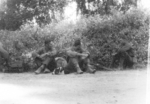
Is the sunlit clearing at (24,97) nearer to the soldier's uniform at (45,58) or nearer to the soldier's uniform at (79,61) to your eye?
the soldier's uniform at (79,61)

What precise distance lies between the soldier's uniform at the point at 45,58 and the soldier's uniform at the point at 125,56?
8.35 feet

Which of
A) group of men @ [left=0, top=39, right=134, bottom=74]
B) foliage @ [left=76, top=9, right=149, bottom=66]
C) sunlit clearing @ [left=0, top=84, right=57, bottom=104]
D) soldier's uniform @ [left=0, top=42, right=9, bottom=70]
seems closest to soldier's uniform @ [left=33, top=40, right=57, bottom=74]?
group of men @ [left=0, top=39, right=134, bottom=74]

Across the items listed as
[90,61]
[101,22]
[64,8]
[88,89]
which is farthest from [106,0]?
[88,89]

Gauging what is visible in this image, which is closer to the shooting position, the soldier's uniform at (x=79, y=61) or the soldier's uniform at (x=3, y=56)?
→ the soldier's uniform at (x=79, y=61)

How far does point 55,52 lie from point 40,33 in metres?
2.19

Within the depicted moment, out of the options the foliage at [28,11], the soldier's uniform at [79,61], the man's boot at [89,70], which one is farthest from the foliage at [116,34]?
the foliage at [28,11]

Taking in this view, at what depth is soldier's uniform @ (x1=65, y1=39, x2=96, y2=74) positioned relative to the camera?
32.9 ft

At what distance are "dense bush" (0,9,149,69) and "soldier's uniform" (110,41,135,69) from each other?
10.3 inches

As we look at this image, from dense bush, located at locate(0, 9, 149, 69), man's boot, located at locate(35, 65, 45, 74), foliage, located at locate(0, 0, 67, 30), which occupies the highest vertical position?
foliage, located at locate(0, 0, 67, 30)

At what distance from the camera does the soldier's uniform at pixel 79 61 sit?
10023mm

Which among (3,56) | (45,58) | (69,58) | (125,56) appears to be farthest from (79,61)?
(3,56)

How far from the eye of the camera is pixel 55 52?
423 inches

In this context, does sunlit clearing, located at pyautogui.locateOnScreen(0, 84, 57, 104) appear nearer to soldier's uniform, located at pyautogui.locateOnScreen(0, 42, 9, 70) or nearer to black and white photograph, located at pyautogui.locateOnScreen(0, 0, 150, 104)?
black and white photograph, located at pyautogui.locateOnScreen(0, 0, 150, 104)

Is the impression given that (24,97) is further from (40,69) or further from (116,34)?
(116,34)
